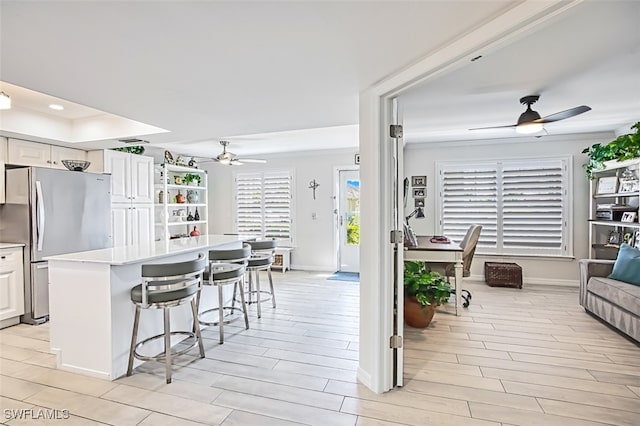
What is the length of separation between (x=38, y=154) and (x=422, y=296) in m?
4.96

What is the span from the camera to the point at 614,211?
4480mm

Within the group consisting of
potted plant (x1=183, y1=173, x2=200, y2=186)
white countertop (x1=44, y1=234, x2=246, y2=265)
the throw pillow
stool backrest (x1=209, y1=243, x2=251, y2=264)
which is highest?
potted plant (x1=183, y1=173, x2=200, y2=186)

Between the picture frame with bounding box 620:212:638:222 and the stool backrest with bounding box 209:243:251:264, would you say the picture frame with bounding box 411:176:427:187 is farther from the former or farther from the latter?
the stool backrest with bounding box 209:243:251:264

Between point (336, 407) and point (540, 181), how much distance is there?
16.4 ft

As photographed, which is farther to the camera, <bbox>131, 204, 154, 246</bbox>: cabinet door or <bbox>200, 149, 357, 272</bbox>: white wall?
<bbox>200, 149, 357, 272</bbox>: white wall

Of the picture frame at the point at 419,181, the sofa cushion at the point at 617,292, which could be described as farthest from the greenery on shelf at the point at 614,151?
the picture frame at the point at 419,181

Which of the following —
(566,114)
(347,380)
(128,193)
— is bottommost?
(347,380)

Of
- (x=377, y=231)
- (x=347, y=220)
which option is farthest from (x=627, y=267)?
(x=347, y=220)

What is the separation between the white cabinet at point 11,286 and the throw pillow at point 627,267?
6.58m

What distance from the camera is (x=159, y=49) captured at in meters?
1.85

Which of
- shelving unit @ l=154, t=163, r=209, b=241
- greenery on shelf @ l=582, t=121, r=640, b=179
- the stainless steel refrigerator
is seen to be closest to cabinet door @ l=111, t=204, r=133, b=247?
the stainless steel refrigerator

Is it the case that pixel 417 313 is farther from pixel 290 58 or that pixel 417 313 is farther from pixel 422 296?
pixel 290 58

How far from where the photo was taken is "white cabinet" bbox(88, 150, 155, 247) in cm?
471

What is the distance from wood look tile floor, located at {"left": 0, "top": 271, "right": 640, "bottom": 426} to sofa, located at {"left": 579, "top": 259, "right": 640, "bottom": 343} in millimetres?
152
